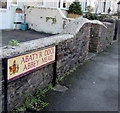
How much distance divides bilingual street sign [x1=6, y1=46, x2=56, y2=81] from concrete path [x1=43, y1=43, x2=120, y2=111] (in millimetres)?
940

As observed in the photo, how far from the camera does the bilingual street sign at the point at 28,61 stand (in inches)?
153

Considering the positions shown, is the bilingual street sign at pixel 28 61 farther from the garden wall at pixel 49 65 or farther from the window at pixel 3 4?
the window at pixel 3 4

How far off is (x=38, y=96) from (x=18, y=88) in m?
0.83

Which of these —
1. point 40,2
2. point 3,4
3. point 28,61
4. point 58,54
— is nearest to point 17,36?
point 3,4

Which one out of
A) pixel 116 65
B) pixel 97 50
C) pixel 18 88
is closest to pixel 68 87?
pixel 18 88

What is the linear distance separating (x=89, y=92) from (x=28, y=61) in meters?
2.16

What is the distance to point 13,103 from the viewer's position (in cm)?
421

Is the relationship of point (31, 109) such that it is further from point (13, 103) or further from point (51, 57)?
point (51, 57)

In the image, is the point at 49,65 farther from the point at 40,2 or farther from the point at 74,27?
the point at 40,2

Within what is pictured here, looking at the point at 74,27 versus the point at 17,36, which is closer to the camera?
the point at 74,27

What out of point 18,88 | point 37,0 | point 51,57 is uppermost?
point 37,0

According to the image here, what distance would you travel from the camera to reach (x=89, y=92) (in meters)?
5.54

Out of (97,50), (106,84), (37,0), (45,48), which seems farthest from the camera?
(37,0)

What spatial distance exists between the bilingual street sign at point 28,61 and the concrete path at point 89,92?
0.94m
